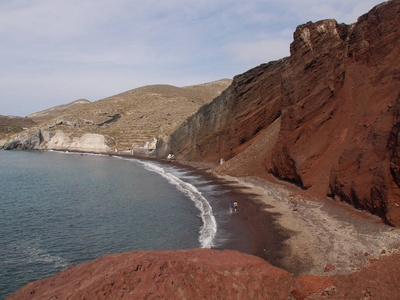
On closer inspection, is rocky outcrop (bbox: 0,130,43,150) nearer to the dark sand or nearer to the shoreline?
the dark sand

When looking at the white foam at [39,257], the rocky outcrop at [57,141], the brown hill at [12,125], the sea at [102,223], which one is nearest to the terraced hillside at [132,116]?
the rocky outcrop at [57,141]

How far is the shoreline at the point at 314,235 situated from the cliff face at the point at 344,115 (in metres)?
1.08

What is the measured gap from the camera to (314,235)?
14.3 m

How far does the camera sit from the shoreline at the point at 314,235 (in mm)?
11234

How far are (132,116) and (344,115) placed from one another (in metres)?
91.8

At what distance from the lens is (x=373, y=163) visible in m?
15.8

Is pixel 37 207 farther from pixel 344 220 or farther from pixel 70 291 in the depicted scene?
pixel 344 220

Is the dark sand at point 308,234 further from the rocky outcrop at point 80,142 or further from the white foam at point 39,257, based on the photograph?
the rocky outcrop at point 80,142

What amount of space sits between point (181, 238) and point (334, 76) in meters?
18.3

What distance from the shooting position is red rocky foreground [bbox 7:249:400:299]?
20.1 ft

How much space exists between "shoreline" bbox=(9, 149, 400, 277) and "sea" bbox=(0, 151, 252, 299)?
1.25 m

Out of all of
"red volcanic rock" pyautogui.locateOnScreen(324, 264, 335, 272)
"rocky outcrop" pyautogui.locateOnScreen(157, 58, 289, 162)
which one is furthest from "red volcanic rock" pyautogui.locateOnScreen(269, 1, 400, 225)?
"rocky outcrop" pyautogui.locateOnScreen(157, 58, 289, 162)

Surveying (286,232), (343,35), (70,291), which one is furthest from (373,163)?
(70,291)

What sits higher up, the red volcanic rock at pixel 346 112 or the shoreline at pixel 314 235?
the red volcanic rock at pixel 346 112
